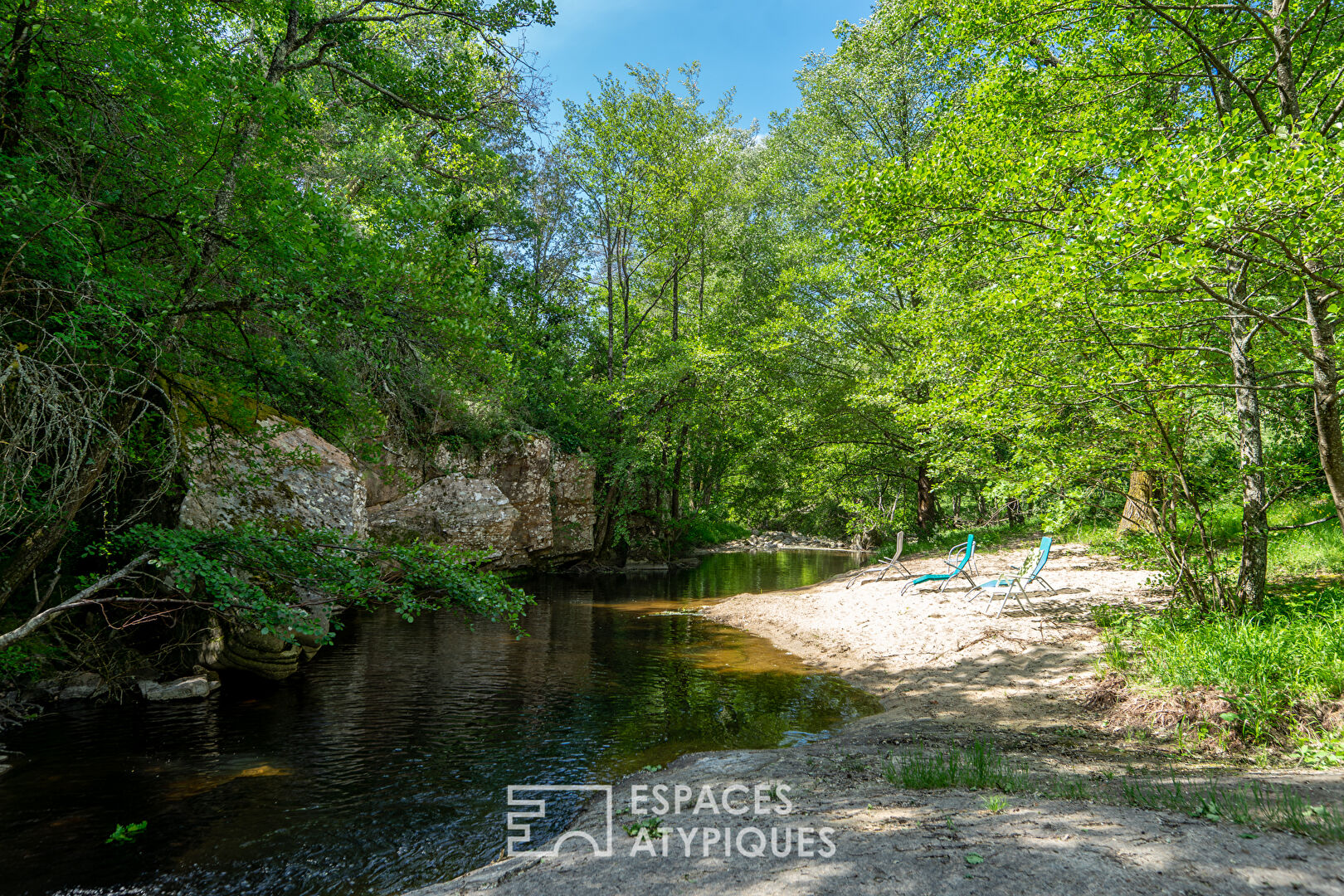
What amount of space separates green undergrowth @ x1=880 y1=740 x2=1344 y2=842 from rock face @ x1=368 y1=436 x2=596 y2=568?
12525 millimetres

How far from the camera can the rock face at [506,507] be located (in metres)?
17.4

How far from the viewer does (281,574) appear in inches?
251

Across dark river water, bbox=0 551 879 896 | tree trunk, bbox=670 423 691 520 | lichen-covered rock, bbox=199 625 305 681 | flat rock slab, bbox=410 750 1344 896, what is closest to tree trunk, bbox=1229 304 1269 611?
dark river water, bbox=0 551 879 896

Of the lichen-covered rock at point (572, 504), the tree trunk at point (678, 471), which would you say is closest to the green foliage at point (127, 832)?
the lichen-covered rock at point (572, 504)

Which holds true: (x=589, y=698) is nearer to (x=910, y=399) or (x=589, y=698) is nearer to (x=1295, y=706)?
(x=1295, y=706)

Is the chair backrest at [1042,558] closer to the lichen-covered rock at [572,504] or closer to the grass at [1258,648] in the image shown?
the grass at [1258,648]

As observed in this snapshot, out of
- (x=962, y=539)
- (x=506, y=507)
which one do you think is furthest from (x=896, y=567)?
(x=506, y=507)

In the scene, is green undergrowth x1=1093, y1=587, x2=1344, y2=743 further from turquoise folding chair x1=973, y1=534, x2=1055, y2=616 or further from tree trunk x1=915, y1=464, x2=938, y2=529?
tree trunk x1=915, y1=464, x2=938, y2=529

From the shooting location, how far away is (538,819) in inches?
216

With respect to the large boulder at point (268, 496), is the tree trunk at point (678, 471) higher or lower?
higher

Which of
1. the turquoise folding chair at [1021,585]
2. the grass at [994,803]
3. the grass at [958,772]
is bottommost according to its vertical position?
the grass at [958,772]

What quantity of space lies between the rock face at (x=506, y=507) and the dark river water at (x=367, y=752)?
17.2ft

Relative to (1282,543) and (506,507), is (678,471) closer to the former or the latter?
(506,507)

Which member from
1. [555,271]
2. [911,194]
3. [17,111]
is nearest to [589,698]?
[911,194]
